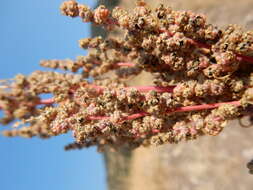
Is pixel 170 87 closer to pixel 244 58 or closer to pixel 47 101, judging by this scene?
pixel 244 58

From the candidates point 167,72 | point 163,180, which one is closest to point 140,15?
point 167,72

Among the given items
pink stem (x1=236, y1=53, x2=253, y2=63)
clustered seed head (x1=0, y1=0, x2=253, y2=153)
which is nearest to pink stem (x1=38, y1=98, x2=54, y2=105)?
clustered seed head (x1=0, y1=0, x2=253, y2=153)

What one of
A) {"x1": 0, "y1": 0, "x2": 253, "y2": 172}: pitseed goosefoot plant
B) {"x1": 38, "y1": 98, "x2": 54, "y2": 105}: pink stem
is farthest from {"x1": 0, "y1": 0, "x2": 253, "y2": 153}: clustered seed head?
{"x1": 38, "y1": 98, "x2": 54, "y2": 105}: pink stem

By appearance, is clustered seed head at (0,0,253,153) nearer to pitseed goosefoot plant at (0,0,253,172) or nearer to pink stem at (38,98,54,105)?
pitseed goosefoot plant at (0,0,253,172)

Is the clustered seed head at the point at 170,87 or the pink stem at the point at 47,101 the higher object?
the pink stem at the point at 47,101

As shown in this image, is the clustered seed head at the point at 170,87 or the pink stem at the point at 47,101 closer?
the clustered seed head at the point at 170,87

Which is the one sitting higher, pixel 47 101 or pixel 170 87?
pixel 47 101

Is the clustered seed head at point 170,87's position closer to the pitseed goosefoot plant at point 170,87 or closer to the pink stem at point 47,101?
the pitseed goosefoot plant at point 170,87

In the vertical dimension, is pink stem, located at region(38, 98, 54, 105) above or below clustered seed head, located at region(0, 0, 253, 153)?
above

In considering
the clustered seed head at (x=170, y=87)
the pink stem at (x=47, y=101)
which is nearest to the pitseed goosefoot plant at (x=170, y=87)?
the clustered seed head at (x=170, y=87)

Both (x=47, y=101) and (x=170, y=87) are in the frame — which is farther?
(x=47, y=101)

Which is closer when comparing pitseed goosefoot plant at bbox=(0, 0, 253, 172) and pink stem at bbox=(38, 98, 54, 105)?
pitseed goosefoot plant at bbox=(0, 0, 253, 172)

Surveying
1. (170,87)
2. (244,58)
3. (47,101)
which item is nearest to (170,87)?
(170,87)
